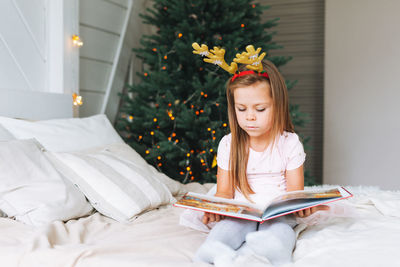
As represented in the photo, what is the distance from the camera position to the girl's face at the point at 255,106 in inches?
48.9

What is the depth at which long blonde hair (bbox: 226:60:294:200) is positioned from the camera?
1.26 metres

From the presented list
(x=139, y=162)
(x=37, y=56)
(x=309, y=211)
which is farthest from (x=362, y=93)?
(x=37, y=56)

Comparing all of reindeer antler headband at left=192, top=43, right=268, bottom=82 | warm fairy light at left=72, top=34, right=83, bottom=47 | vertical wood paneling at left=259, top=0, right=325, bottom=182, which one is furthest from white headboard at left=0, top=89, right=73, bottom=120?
vertical wood paneling at left=259, top=0, right=325, bottom=182

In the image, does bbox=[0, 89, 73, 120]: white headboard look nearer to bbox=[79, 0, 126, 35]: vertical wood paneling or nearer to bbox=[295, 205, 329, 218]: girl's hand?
bbox=[79, 0, 126, 35]: vertical wood paneling

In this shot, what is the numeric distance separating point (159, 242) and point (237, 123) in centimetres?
53

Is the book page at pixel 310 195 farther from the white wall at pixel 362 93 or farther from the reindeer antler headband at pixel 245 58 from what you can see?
the white wall at pixel 362 93

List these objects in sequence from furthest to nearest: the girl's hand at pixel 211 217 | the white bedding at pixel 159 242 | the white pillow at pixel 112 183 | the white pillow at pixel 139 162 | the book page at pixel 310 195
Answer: the white pillow at pixel 139 162, the white pillow at pixel 112 183, the girl's hand at pixel 211 217, the book page at pixel 310 195, the white bedding at pixel 159 242

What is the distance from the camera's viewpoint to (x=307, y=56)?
379cm

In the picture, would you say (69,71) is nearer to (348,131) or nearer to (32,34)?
(32,34)

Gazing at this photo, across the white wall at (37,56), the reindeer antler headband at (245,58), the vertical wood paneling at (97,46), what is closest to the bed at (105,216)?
the white wall at (37,56)

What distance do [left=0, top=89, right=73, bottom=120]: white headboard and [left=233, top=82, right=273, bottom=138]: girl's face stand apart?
1.10m

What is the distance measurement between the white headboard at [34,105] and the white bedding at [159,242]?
2.17 feet

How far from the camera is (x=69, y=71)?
2.21m

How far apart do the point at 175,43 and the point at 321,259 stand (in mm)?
1772
